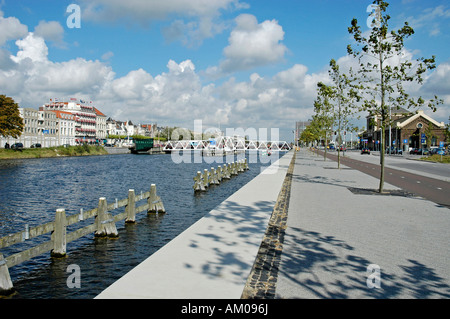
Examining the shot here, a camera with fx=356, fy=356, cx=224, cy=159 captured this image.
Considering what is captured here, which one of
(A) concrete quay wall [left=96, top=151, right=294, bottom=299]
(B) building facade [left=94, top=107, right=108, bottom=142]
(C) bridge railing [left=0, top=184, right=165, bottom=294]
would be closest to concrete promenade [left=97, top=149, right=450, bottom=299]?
(A) concrete quay wall [left=96, top=151, right=294, bottom=299]

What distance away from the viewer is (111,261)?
10008 mm

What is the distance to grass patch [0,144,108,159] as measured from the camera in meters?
69.4

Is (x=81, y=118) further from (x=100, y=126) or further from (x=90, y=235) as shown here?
(x=90, y=235)

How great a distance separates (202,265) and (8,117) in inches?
2934

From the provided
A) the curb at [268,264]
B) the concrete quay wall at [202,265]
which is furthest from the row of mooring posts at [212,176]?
the concrete quay wall at [202,265]

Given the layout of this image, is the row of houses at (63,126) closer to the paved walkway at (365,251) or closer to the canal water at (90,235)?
the canal water at (90,235)

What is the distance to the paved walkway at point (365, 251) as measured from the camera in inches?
241

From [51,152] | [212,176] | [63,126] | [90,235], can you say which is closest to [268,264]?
[90,235]

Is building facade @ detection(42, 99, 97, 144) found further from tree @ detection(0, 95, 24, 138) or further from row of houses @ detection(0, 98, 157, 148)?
tree @ detection(0, 95, 24, 138)

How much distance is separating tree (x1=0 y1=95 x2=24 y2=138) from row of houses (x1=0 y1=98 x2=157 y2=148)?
16013mm

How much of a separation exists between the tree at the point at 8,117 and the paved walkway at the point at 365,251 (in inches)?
2710

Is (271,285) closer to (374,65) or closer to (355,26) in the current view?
(374,65)
